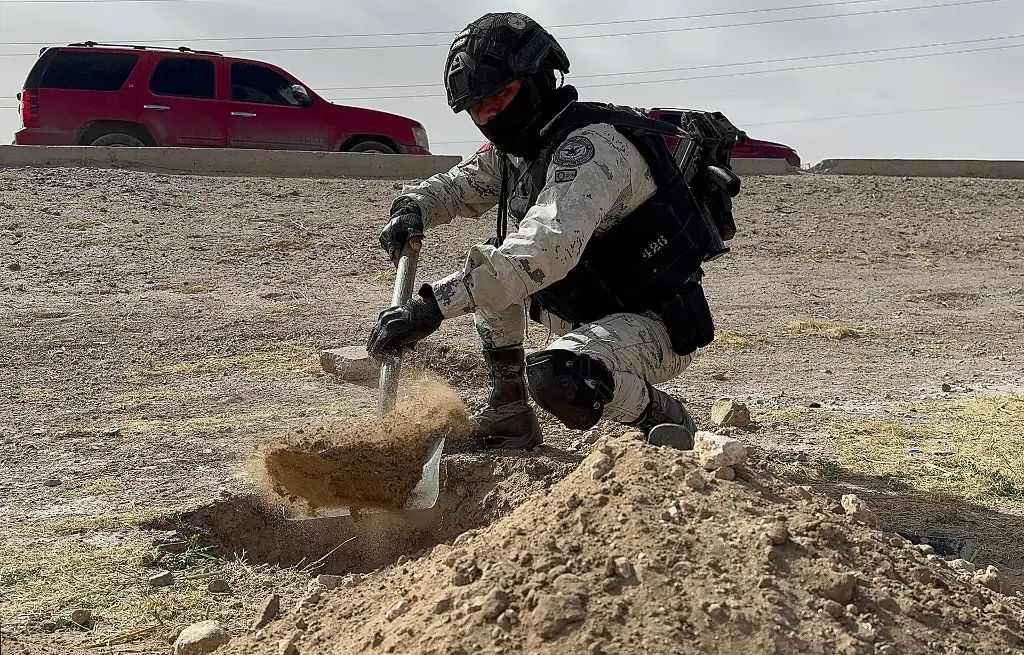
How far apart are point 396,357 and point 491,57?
1.12m

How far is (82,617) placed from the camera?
3.24 m

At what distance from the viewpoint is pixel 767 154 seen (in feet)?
62.8

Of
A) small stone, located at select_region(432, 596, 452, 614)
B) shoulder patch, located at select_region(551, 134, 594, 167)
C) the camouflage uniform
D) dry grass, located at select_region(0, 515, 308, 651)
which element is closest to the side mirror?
the camouflage uniform

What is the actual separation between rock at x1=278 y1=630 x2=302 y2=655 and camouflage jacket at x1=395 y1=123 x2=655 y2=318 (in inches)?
47.6

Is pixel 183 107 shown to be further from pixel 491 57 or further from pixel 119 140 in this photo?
pixel 491 57

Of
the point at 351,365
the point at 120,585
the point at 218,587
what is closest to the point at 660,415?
the point at 218,587

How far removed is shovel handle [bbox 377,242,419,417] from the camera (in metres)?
4.11

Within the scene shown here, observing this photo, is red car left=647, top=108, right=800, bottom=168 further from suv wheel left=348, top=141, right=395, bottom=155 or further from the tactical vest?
the tactical vest

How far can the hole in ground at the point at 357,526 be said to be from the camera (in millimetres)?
4098

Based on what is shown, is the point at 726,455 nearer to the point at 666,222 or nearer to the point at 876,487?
the point at 666,222

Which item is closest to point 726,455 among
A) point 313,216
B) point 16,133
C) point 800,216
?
point 313,216

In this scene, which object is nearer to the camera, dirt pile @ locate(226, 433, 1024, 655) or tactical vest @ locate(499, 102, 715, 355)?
dirt pile @ locate(226, 433, 1024, 655)

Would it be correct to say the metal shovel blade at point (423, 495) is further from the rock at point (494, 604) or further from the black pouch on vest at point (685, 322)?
the rock at point (494, 604)

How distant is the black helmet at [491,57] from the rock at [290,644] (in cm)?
210
